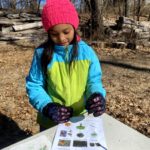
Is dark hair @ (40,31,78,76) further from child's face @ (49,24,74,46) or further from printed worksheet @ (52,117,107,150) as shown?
printed worksheet @ (52,117,107,150)

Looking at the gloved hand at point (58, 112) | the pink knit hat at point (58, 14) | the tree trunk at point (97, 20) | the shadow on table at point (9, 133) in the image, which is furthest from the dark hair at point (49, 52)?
the tree trunk at point (97, 20)

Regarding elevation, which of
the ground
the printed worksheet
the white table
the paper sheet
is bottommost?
the ground

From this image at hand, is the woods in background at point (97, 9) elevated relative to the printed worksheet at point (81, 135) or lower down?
lower down

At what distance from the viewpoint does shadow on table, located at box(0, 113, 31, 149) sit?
3.98 meters

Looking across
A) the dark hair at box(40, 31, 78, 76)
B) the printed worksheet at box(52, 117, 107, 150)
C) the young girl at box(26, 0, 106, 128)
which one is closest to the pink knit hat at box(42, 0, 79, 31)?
the young girl at box(26, 0, 106, 128)

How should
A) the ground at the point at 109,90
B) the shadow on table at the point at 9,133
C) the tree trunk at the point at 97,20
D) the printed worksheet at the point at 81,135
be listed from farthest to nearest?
1. the tree trunk at the point at 97,20
2. the ground at the point at 109,90
3. the shadow on table at the point at 9,133
4. the printed worksheet at the point at 81,135

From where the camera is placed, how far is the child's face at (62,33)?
2035 millimetres

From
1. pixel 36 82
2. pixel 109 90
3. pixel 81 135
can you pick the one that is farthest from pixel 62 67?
pixel 109 90

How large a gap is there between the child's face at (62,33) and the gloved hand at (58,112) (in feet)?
1.27

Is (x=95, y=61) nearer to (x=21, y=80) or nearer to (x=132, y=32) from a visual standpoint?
(x=21, y=80)

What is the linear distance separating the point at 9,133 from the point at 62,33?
2422 mm

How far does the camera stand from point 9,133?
13.6 ft

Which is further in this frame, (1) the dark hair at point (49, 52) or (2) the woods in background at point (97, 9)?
(2) the woods in background at point (97, 9)

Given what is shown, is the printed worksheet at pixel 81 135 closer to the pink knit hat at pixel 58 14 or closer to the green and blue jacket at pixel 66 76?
the green and blue jacket at pixel 66 76
